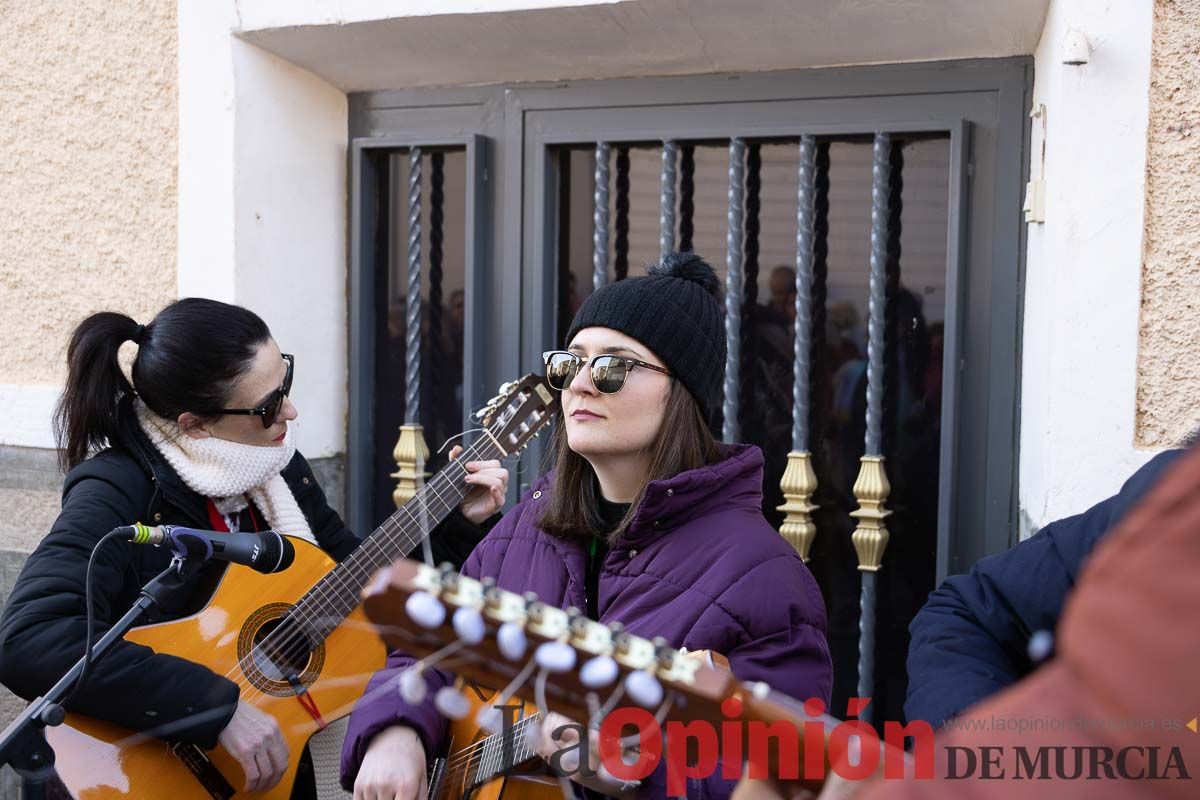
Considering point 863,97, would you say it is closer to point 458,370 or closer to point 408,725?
point 458,370

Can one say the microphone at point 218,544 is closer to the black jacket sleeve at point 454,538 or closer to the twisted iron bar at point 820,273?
the black jacket sleeve at point 454,538

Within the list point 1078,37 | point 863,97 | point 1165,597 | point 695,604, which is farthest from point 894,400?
point 1165,597

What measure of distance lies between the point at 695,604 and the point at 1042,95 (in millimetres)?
1458

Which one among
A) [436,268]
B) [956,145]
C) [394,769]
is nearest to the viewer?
[394,769]

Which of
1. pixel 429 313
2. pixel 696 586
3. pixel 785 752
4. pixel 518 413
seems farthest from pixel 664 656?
pixel 429 313

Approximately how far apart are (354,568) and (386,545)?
0.09 meters

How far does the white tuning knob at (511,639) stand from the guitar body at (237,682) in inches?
58.3

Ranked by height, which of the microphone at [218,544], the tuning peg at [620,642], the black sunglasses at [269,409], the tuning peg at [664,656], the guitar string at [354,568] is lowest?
the guitar string at [354,568]

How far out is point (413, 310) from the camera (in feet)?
11.9

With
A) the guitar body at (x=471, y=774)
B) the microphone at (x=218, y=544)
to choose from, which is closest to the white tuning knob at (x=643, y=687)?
the guitar body at (x=471, y=774)

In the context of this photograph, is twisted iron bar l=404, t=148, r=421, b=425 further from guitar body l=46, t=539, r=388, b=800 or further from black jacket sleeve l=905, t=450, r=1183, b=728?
black jacket sleeve l=905, t=450, r=1183, b=728

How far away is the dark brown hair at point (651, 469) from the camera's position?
233 centimetres

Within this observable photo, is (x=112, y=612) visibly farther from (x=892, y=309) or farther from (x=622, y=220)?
(x=892, y=309)

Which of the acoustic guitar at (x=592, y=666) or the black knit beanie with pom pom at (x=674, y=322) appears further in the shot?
the black knit beanie with pom pom at (x=674, y=322)
